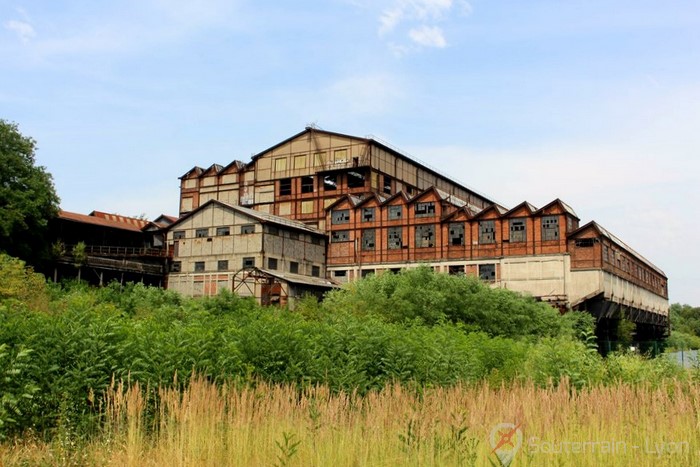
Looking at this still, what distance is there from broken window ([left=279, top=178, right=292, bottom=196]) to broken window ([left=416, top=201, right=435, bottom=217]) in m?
13.5

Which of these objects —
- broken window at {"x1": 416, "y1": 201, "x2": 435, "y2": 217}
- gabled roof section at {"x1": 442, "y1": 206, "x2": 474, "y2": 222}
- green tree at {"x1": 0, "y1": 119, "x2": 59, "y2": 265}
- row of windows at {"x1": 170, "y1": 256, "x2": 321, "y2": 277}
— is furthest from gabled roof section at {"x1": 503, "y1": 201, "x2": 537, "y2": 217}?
green tree at {"x1": 0, "y1": 119, "x2": 59, "y2": 265}

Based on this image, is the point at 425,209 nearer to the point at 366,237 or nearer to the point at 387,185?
the point at 366,237

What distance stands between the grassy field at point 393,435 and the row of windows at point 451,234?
4082 centimetres

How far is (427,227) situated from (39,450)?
4515 centimetres

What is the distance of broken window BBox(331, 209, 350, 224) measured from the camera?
2190 inches

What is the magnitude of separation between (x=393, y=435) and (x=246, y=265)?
43.0m

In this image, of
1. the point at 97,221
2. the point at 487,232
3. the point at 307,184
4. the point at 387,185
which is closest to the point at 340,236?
the point at 307,184

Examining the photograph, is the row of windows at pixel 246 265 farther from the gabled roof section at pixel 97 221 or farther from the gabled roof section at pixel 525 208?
the gabled roof section at pixel 525 208

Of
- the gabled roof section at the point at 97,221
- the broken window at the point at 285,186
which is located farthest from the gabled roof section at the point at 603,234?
the gabled roof section at the point at 97,221

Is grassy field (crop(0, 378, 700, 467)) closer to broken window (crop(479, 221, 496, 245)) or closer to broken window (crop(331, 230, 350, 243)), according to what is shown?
broken window (crop(479, 221, 496, 245))

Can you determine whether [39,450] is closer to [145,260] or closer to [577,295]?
[577,295]

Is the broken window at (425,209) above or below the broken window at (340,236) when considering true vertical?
above

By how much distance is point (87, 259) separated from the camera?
4822cm

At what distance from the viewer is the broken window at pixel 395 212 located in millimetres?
53844
